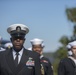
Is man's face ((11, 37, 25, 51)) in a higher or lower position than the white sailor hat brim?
lower

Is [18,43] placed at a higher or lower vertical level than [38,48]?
higher

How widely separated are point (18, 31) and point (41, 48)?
2.87 m

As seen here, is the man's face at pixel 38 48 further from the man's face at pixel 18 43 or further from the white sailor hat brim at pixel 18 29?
the man's face at pixel 18 43

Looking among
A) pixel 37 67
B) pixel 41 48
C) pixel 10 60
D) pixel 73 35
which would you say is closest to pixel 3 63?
pixel 10 60

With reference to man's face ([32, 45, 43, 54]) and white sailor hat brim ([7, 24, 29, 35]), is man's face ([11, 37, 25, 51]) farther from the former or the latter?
man's face ([32, 45, 43, 54])

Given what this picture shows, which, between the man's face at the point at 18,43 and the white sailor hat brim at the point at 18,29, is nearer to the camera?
the man's face at the point at 18,43

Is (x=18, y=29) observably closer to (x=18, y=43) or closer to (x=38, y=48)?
(x=18, y=43)

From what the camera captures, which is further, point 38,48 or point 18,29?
point 38,48

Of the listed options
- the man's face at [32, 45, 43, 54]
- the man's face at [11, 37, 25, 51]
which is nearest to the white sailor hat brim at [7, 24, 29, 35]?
the man's face at [11, 37, 25, 51]

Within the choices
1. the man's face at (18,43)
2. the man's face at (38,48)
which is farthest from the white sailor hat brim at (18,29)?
the man's face at (38,48)

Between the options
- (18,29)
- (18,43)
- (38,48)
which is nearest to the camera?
(18,43)

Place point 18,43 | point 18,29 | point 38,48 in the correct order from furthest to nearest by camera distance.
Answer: point 38,48
point 18,29
point 18,43

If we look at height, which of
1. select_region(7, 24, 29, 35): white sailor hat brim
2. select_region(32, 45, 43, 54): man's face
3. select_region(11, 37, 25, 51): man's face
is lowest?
select_region(32, 45, 43, 54): man's face

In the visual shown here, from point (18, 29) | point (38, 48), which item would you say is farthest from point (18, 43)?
point (38, 48)
